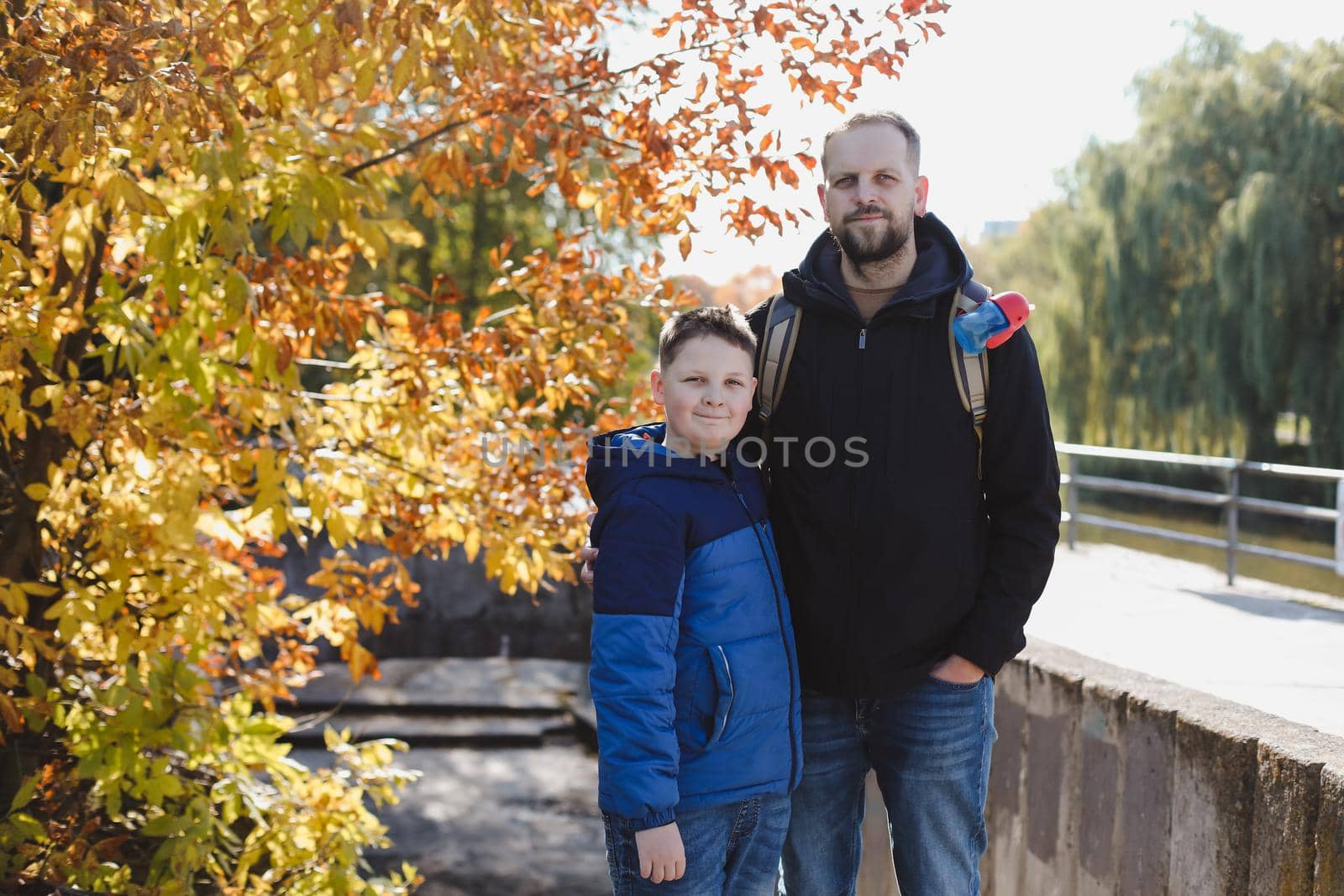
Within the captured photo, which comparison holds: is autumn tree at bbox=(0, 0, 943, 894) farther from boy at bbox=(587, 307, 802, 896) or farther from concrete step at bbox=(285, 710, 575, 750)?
concrete step at bbox=(285, 710, 575, 750)

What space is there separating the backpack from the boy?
17 cm

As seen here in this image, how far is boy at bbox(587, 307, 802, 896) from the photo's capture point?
2211 millimetres

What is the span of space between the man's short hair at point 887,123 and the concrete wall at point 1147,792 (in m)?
1.63

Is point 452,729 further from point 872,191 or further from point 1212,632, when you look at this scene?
point 872,191

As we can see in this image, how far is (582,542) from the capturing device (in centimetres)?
411

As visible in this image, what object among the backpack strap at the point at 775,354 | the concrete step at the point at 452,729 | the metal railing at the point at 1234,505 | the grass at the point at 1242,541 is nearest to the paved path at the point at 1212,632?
the metal railing at the point at 1234,505

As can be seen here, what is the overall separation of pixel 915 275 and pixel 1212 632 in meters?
4.41

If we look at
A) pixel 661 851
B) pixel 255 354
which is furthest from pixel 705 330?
pixel 255 354

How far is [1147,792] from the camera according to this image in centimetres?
345

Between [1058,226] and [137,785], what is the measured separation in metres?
18.6

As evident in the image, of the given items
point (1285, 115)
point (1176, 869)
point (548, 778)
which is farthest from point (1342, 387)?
point (1176, 869)

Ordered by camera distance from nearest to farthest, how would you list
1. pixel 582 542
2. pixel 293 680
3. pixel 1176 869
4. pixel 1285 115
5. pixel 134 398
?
pixel 1176 869, pixel 134 398, pixel 582 542, pixel 293 680, pixel 1285 115

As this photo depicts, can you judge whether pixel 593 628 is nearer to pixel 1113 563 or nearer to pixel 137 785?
pixel 137 785

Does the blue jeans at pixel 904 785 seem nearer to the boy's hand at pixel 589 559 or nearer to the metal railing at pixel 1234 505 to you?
the boy's hand at pixel 589 559
